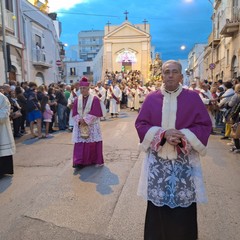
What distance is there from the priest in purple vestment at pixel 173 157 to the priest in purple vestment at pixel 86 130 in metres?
3.32

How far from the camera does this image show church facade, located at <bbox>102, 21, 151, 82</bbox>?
45312 millimetres

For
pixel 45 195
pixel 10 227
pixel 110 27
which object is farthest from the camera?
pixel 110 27

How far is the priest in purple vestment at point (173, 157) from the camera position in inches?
121

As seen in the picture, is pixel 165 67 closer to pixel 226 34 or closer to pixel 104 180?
pixel 104 180

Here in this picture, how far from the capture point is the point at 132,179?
5598 mm

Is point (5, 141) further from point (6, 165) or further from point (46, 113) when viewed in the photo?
point (46, 113)

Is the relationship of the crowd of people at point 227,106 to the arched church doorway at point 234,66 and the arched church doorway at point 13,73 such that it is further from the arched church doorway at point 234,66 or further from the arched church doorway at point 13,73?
the arched church doorway at point 13,73

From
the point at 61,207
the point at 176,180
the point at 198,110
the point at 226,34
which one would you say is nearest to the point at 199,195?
the point at 176,180

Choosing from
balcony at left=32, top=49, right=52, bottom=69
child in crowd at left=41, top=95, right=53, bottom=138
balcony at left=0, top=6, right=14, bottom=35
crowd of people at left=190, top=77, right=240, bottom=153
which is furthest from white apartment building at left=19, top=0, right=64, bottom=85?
crowd of people at left=190, top=77, right=240, bottom=153

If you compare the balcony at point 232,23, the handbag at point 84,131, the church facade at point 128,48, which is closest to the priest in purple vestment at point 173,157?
the handbag at point 84,131

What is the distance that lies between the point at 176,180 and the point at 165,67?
3.77 ft

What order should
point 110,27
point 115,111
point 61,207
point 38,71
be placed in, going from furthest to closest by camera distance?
point 110,27, point 38,71, point 115,111, point 61,207

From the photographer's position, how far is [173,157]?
122 inches

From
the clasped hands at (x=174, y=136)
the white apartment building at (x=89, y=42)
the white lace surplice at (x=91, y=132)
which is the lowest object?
the white lace surplice at (x=91, y=132)
